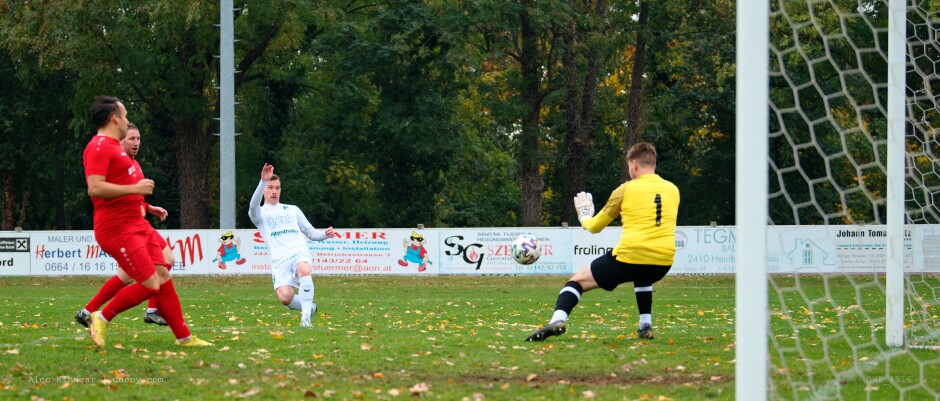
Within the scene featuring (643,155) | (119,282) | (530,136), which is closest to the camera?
(643,155)

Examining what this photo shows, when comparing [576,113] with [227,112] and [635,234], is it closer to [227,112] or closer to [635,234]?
[227,112]

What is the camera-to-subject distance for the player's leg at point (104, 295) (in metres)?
9.13

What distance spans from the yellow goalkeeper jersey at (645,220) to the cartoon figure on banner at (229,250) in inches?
759

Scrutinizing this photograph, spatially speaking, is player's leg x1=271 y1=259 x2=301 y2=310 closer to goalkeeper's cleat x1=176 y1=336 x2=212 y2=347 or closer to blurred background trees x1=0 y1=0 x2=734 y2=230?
goalkeeper's cleat x1=176 y1=336 x2=212 y2=347

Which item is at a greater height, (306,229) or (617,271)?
(306,229)

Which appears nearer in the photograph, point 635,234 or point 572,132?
point 635,234

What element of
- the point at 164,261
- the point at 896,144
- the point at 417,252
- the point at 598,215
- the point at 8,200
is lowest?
the point at 417,252

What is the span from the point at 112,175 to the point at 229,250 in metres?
19.3

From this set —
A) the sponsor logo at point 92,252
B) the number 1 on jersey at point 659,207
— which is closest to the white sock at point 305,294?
the number 1 on jersey at point 659,207

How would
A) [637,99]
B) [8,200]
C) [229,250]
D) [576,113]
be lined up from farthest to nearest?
[8,200] < [576,113] < [637,99] < [229,250]

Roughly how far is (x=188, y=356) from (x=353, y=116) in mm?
36124

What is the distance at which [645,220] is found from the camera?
30.1ft

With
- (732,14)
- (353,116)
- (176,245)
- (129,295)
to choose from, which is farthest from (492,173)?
(129,295)

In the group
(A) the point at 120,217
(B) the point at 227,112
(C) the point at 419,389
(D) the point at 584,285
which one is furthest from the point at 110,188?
(B) the point at 227,112
